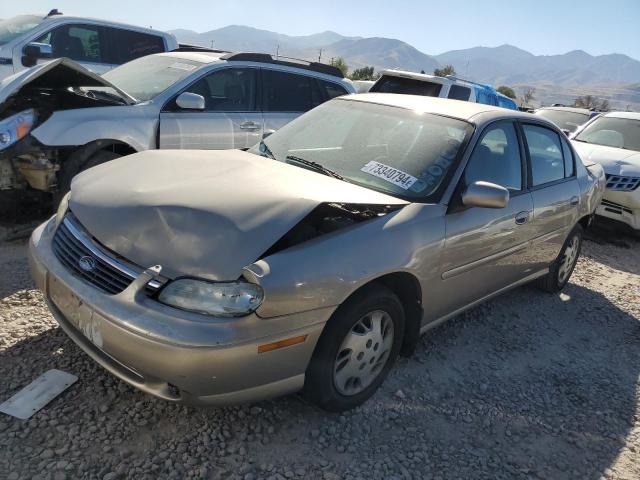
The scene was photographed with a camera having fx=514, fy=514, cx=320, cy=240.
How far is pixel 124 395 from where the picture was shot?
2.66m

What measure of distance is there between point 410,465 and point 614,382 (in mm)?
1917

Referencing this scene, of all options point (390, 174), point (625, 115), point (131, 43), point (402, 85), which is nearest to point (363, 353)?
point (390, 174)

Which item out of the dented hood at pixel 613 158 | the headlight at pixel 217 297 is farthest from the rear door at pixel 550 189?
the dented hood at pixel 613 158

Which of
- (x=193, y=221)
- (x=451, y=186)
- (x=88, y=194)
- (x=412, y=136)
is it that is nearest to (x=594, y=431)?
(x=451, y=186)

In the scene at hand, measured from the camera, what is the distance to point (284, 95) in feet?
20.1

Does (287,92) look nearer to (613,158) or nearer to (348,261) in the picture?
(348,261)

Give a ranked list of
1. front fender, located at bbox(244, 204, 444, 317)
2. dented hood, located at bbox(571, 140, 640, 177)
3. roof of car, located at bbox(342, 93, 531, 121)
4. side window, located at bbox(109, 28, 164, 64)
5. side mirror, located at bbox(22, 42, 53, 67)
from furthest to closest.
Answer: side window, located at bbox(109, 28, 164, 64) → side mirror, located at bbox(22, 42, 53, 67) → dented hood, located at bbox(571, 140, 640, 177) → roof of car, located at bbox(342, 93, 531, 121) → front fender, located at bbox(244, 204, 444, 317)

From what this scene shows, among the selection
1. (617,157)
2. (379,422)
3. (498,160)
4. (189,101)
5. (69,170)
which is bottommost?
(379,422)

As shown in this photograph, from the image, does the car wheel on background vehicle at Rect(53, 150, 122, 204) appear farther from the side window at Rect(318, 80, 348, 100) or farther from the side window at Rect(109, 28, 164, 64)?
the side window at Rect(109, 28, 164, 64)

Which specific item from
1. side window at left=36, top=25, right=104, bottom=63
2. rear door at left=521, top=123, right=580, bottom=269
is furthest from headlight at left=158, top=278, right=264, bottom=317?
side window at left=36, top=25, right=104, bottom=63

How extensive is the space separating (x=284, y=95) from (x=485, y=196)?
3.73 m

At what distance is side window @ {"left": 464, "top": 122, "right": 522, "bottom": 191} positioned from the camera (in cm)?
330

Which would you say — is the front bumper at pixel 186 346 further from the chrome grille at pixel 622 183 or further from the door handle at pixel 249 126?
the chrome grille at pixel 622 183

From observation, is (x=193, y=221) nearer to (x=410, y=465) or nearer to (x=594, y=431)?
(x=410, y=465)
